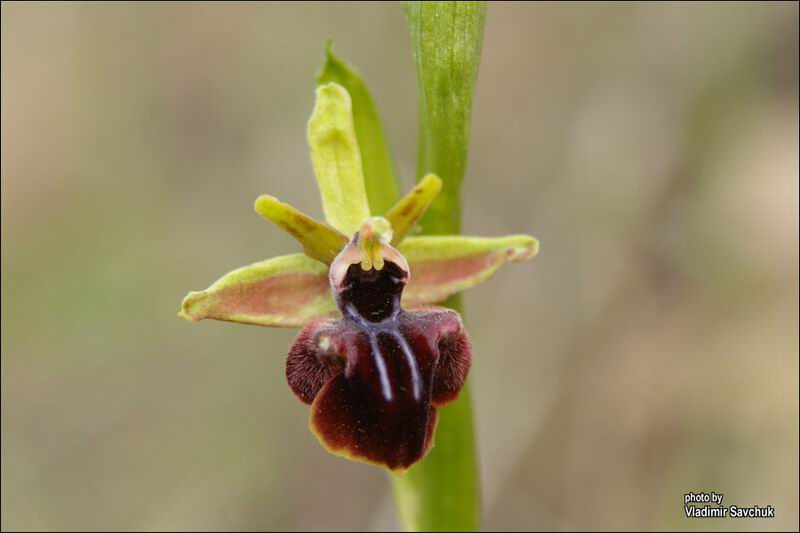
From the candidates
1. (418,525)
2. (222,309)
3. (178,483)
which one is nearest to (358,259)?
(222,309)

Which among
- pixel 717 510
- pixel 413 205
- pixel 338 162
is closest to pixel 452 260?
pixel 413 205

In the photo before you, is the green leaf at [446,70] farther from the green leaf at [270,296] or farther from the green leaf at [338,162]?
the green leaf at [270,296]

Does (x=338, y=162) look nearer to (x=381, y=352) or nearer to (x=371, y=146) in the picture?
(x=371, y=146)

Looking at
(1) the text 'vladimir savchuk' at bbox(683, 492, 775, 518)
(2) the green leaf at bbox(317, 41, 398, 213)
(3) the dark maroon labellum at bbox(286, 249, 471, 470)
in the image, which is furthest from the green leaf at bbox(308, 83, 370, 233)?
(1) the text 'vladimir savchuk' at bbox(683, 492, 775, 518)

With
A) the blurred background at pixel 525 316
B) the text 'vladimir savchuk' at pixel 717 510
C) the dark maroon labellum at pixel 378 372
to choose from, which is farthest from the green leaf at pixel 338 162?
the blurred background at pixel 525 316

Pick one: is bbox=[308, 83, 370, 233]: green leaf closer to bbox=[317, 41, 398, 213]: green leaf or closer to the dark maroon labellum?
bbox=[317, 41, 398, 213]: green leaf

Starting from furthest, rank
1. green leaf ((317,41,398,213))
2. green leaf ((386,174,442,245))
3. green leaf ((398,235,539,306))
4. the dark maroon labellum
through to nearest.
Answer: green leaf ((317,41,398,213)) → green leaf ((398,235,539,306)) → green leaf ((386,174,442,245)) → the dark maroon labellum
